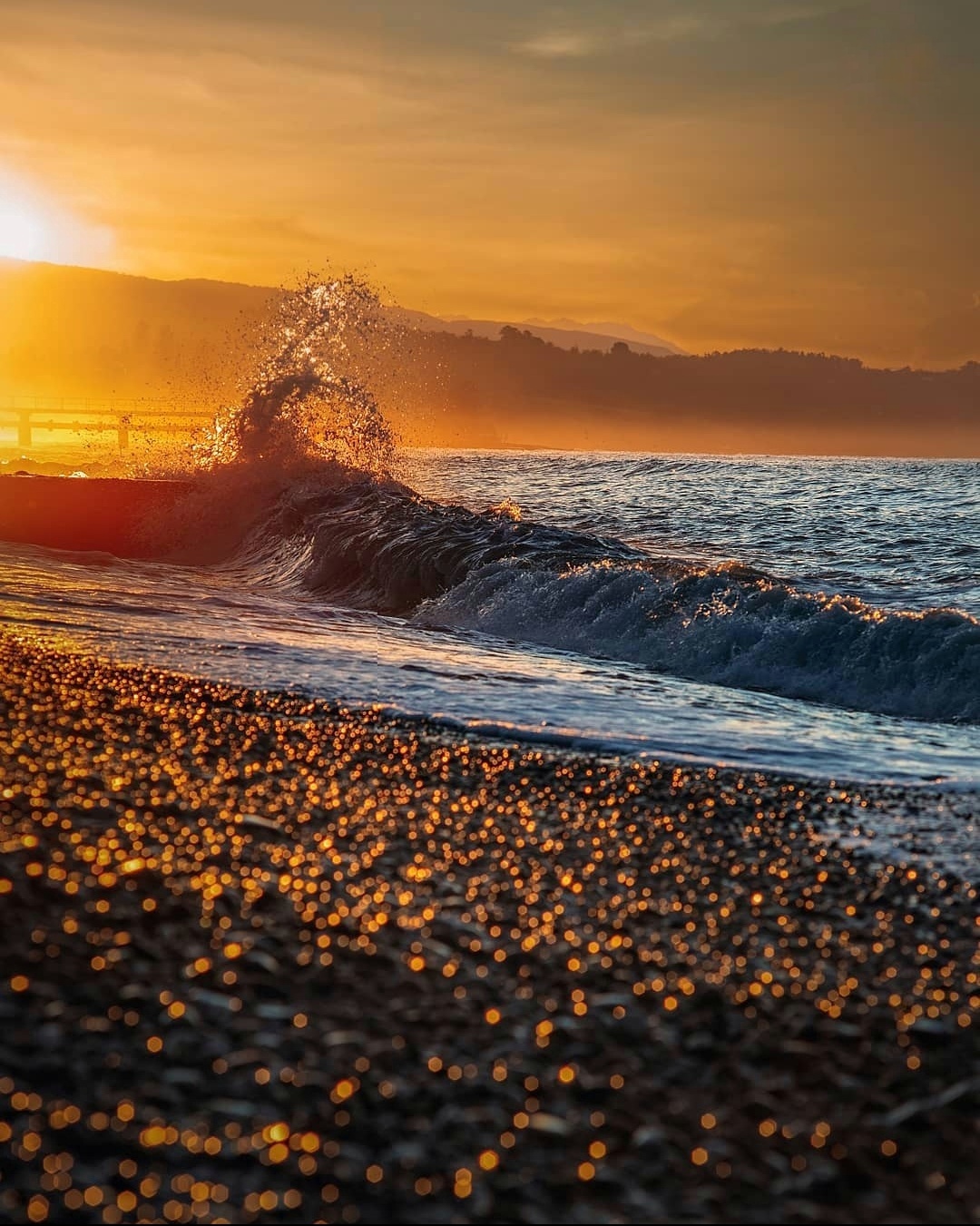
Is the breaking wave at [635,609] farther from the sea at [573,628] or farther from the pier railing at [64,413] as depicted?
the pier railing at [64,413]

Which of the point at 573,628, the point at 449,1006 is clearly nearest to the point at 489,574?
the point at 573,628

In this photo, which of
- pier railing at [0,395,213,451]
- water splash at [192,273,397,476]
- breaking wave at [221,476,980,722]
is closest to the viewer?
breaking wave at [221,476,980,722]

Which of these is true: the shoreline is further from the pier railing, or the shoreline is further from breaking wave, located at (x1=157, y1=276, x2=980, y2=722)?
the pier railing

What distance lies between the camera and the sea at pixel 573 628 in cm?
554

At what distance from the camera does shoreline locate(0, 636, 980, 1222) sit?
186cm

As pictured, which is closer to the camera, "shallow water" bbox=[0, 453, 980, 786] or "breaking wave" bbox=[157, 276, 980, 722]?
"shallow water" bbox=[0, 453, 980, 786]

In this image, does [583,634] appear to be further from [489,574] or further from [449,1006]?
[449,1006]

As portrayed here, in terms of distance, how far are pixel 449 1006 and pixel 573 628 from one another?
27.1ft

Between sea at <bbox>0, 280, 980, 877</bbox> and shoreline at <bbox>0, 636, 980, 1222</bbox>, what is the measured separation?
3.71 ft

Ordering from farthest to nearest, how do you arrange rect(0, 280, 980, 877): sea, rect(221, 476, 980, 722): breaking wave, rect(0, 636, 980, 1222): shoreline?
rect(221, 476, 980, 722): breaking wave → rect(0, 280, 980, 877): sea → rect(0, 636, 980, 1222): shoreline

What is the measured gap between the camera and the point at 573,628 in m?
10.5

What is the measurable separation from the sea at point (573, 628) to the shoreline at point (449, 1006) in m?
1.13

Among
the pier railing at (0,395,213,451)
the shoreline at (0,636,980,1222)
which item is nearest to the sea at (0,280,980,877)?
the shoreline at (0,636,980,1222)

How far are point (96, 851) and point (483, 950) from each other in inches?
40.8
